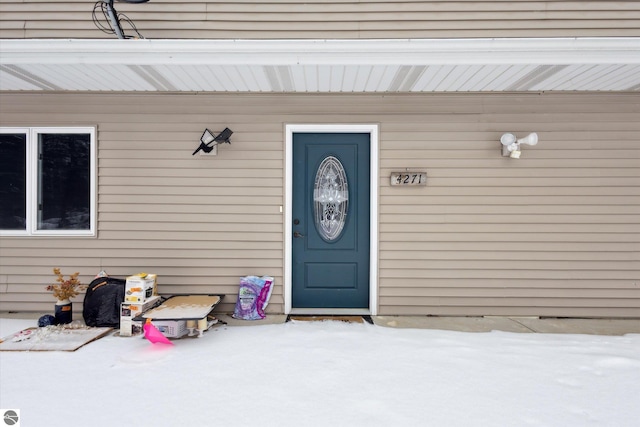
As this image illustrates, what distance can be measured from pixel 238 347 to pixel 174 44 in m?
2.67

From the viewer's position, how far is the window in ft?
12.8

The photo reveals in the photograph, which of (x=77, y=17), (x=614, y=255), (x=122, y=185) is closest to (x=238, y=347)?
(x=122, y=185)

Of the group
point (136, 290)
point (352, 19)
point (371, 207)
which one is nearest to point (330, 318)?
point (371, 207)

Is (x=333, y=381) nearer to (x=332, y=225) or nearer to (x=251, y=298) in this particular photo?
(x=251, y=298)

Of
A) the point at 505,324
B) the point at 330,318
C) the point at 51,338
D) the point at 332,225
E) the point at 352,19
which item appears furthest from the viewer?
the point at 332,225

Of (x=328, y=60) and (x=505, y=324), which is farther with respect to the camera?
(x=505, y=324)

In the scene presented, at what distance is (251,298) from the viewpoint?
3.71 m

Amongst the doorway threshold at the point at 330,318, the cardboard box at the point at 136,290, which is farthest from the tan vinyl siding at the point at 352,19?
the doorway threshold at the point at 330,318

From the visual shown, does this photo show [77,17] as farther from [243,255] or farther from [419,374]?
[419,374]

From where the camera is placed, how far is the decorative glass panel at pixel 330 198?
3996 mm

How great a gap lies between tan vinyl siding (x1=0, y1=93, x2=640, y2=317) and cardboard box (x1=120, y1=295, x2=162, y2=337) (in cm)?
56

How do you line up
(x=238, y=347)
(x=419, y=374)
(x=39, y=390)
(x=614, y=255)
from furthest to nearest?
1. (x=614, y=255)
2. (x=238, y=347)
3. (x=419, y=374)
4. (x=39, y=390)

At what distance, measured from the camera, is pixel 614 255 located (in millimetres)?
3828

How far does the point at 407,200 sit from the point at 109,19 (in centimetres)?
342
